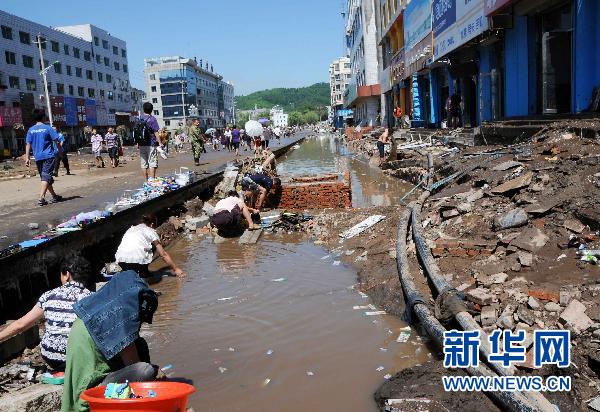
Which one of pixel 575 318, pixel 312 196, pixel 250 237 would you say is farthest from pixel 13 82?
pixel 575 318

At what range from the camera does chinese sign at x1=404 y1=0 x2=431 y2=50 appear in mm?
22578

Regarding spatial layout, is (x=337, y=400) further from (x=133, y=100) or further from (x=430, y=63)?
(x=133, y=100)

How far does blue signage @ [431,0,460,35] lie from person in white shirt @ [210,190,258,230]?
1247 centimetres

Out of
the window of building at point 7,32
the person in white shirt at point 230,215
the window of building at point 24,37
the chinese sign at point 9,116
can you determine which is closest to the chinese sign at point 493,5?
the person in white shirt at point 230,215

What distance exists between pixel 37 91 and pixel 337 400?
60.8 m

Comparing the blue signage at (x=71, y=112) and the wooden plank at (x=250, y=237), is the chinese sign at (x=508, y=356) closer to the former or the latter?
the wooden plank at (x=250, y=237)

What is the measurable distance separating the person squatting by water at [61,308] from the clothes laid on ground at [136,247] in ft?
10.1

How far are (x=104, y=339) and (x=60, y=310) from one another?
2.86ft

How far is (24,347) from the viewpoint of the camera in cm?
515

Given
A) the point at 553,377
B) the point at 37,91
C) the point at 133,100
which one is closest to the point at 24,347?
the point at 553,377

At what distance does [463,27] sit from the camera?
55.9 ft

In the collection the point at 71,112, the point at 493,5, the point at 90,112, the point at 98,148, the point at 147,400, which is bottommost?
the point at 147,400

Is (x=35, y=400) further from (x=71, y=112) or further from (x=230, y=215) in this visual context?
(x=71, y=112)

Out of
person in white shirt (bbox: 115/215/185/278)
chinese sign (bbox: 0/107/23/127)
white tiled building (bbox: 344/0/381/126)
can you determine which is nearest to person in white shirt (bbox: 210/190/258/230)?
person in white shirt (bbox: 115/215/185/278)
